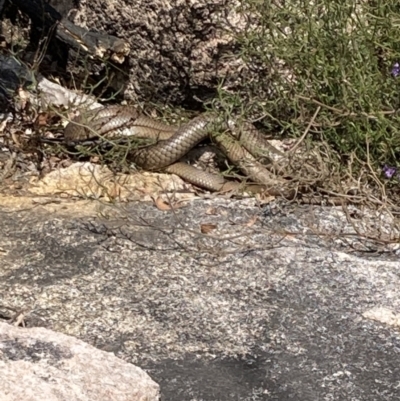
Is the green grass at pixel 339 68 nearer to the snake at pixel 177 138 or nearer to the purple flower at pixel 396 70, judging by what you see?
the purple flower at pixel 396 70

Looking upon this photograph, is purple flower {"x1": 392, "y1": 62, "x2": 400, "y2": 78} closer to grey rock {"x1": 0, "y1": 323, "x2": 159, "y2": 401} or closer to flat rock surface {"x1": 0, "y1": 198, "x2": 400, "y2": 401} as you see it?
flat rock surface {"x1": 0, "y1": 198, "x2": 400, "y2": 401}

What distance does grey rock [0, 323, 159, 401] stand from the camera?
2.82 meters

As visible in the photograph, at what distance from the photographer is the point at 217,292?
420cm

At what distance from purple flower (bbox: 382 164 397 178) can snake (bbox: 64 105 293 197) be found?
2.44 ft

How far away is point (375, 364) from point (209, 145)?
296 centimetres

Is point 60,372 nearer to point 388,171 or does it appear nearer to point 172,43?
point 388,171

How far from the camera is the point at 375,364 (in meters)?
3.66

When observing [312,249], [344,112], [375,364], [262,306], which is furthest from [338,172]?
[375,364]

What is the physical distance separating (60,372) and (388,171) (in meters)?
2.66

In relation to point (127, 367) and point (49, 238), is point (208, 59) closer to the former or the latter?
point (49, 238)

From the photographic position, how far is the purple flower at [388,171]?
16.7 ft

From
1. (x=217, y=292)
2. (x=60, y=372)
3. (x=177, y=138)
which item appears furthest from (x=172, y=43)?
(x=60, y=372)

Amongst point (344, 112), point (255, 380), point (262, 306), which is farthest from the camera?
point (344, 112)

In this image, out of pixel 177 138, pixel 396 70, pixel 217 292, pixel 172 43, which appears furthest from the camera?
pixel 172 43
